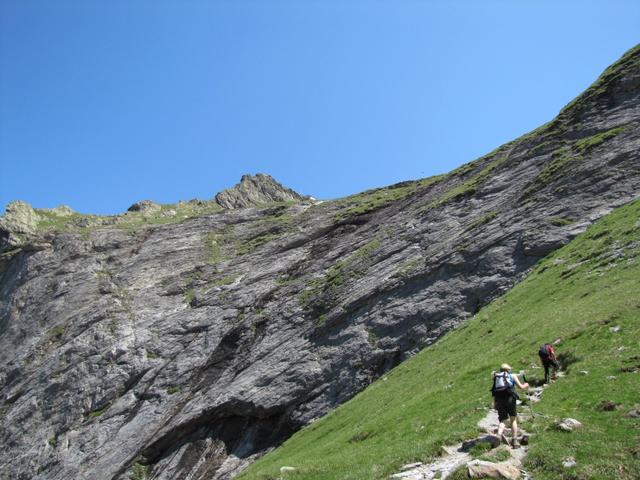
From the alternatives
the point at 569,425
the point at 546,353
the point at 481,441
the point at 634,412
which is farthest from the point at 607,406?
the point at 546,353

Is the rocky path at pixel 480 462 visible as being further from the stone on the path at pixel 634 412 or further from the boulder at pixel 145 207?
the boulder at pixel 145 207

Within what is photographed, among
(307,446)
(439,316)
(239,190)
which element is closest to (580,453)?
(307,446)

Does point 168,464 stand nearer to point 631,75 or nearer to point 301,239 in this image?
point 301,239

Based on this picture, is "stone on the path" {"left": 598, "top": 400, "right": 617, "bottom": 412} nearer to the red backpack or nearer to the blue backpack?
the blue backpack

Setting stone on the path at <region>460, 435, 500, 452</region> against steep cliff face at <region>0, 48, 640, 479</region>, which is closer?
stone on the path at <region>460, 435, 500, 452</region>

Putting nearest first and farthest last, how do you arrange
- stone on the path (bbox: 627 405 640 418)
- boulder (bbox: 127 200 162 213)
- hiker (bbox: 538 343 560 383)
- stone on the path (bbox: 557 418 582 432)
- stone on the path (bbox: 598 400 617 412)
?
stone on the path (bbox: 627 405 640 418)
stone on the path (bbox: 557 418 582 432)
stone on the path (bbox: 598 400 617 412)
hiker (bbox: 538 343 560 383)
boulder (bbox: 127 200 162 213)

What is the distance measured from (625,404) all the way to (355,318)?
45.3m

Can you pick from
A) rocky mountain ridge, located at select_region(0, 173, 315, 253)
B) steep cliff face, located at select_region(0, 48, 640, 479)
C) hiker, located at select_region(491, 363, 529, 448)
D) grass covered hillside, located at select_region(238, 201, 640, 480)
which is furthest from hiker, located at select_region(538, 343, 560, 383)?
rocky mountain ridge, located at select_region(0, 173, 315, 253)

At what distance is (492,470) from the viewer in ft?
55.8

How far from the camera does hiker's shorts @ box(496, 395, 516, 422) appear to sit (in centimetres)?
2055

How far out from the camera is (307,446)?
139 ft

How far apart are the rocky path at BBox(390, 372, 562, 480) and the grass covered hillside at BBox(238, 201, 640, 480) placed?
46cm

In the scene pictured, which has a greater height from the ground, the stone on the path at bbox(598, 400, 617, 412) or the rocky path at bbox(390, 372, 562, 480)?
the rocky path at bbox(390, 372, 562, 480)

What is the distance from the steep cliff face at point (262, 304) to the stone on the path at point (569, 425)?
35.9 metres
